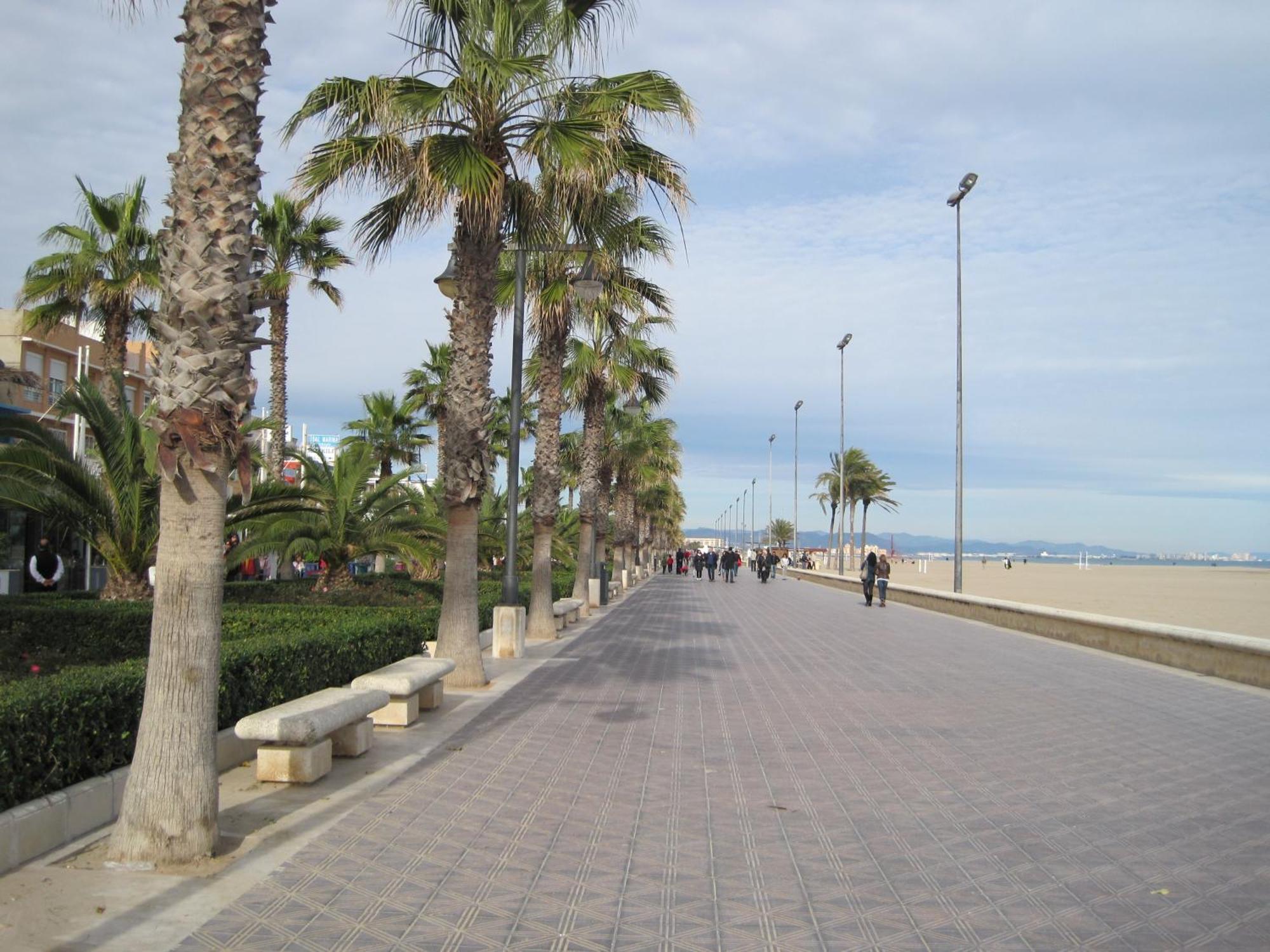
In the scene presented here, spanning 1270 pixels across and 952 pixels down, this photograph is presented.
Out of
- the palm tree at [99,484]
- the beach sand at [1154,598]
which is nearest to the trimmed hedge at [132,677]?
the palm tree at [99,484]

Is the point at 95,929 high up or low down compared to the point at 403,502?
down

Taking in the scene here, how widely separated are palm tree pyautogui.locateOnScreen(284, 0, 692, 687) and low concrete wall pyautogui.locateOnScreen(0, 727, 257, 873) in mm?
5970

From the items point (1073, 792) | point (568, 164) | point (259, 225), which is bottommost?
point (1073, 792)

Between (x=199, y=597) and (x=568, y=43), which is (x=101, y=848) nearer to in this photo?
(x=199, y=597)

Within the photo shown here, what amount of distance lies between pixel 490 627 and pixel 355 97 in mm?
9232

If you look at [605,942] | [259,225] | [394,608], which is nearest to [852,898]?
[605,942]

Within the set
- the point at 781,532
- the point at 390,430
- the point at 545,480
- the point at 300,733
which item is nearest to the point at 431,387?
the point at 390,430

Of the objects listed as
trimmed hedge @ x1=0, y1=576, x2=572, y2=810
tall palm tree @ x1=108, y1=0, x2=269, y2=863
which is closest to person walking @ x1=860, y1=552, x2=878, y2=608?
trimmed hedge @ x1=0, y1=576, x2=572, y2=810

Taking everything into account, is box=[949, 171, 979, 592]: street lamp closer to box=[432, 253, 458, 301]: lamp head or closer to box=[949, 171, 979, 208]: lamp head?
box=[949, 171, 979, 208]: lamp head

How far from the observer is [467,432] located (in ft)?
38.2

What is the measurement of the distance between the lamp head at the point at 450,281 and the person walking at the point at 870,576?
20117 millimetres

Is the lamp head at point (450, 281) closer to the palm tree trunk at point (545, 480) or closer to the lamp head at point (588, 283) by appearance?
the lamp head at point (588, 283)

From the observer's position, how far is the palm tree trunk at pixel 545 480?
736 inches

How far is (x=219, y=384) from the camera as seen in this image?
5.39 m
